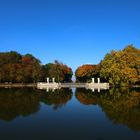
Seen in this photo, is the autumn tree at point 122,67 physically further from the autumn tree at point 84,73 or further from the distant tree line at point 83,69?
the autumn tree at point 84,73

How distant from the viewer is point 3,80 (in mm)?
74125

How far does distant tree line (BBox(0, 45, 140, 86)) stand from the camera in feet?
202

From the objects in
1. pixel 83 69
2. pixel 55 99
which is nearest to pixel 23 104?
pixel 55 99

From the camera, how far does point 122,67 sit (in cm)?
6153

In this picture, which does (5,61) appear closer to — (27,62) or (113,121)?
(27,62)

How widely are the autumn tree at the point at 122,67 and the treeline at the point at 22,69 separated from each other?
16.5m

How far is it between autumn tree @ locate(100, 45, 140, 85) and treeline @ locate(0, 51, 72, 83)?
54.0 feet

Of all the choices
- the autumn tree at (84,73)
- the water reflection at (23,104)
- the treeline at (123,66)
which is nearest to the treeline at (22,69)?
the autumn tree at (84,73)

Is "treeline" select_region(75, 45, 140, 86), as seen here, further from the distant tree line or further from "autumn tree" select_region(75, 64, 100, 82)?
"autumn tree" select_region(75, 64, 100, 82)

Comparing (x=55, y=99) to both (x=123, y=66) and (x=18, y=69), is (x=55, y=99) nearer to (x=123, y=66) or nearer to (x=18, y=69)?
(x=123, y=66)

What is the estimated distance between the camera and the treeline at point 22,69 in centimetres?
7056

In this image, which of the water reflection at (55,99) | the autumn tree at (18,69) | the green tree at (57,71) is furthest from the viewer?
the green tree at (57,71)

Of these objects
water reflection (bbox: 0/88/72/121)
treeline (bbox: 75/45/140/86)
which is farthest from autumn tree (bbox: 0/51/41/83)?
water reflection (bbox: 0/88/72/121)

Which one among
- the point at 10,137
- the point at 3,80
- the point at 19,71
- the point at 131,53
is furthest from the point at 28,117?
the point at 3,80
